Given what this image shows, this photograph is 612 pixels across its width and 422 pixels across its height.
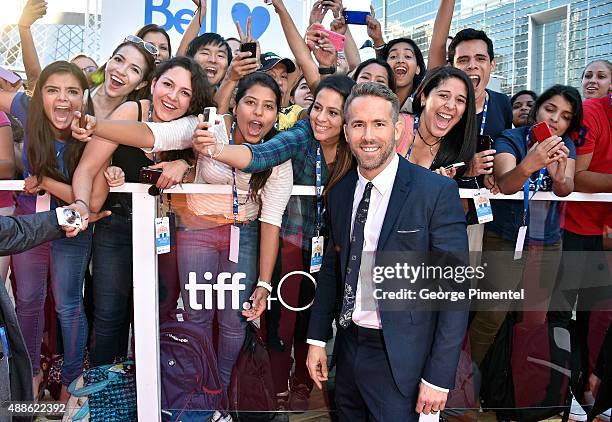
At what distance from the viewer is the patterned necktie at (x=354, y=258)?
90.9 inches

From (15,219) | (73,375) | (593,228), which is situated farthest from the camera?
(593,228)

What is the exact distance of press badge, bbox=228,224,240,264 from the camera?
285 centimetres

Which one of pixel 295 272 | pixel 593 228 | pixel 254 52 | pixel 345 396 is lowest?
pixel 345 396

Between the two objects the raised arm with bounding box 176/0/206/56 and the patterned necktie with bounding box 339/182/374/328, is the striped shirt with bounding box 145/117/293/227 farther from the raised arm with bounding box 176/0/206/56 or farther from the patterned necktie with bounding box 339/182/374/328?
the raised arm with bounding box 176/0/206/56

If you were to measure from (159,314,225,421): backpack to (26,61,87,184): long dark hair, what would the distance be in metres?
0.98

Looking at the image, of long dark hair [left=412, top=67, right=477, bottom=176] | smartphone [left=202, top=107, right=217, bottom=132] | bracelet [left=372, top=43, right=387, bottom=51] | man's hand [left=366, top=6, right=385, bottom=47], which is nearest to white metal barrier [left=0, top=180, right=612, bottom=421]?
long dark hair [left=412, top=67, right=477, bottom=176]

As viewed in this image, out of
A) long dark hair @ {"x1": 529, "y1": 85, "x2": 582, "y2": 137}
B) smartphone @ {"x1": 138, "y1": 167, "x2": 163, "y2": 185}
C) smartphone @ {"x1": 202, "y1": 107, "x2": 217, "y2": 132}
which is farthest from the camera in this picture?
long dark hair @ {"x1": 529, "y1": 85, "x2": 582, "y2": 137}

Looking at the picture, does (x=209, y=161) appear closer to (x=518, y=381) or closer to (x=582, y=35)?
(x=518, y=381)

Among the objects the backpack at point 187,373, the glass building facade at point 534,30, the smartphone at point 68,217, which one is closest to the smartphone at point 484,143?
the backpack at point 187,373

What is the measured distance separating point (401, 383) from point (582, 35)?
21.7 ft

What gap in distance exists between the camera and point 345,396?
240cm

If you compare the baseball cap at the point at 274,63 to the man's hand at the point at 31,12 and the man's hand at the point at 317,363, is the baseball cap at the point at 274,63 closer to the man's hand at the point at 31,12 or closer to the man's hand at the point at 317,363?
the man's hand at the point at 31,12

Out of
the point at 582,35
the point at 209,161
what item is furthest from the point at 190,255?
the point at 582,35

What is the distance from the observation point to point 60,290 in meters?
2.94
